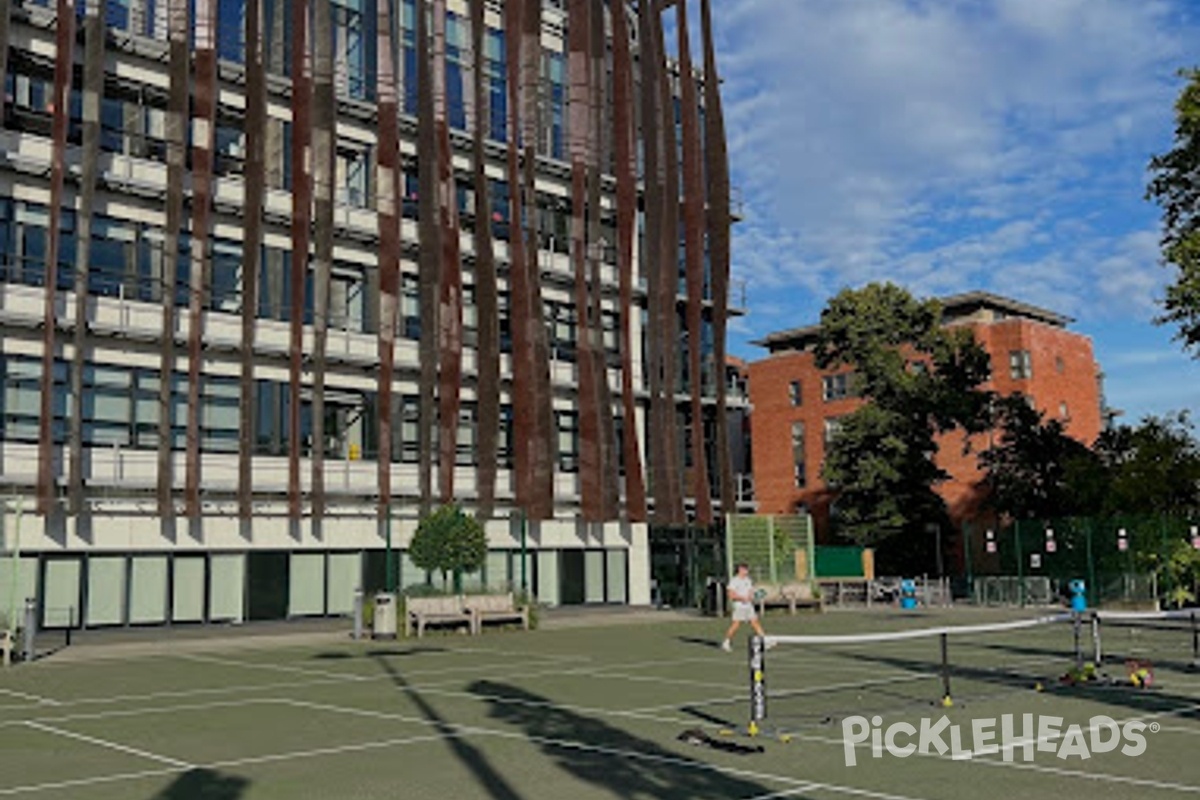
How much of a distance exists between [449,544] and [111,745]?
1990cm

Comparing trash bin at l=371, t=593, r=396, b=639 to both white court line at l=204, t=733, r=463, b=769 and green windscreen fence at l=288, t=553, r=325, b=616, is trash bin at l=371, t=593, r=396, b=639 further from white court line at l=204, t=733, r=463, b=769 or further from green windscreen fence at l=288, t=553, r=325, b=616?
white court line at l=204, t=733, r=463, b=769

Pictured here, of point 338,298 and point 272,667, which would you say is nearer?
point 272,667

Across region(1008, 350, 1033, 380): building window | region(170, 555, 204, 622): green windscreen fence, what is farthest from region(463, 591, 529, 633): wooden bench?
region(1008, 350, 1033, 380): building window

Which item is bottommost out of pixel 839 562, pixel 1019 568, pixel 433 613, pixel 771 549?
pixel 433 613

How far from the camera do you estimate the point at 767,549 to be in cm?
4094

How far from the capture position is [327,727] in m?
13.4

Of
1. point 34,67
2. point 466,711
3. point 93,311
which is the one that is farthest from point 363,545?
point 466,711

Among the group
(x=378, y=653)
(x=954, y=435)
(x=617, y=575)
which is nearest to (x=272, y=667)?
(x=378, y=653)

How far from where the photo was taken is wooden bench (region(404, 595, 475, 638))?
30297mm

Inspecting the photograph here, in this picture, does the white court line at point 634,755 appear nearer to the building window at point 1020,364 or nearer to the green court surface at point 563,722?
the green court surface at point 563,722

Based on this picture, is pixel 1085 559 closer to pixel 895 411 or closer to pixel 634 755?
pixel 895 411

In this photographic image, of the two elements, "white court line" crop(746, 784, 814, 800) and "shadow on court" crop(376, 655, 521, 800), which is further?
"shadow on court" crop(376, 655, 521, 800)

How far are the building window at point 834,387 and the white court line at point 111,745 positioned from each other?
227 ft

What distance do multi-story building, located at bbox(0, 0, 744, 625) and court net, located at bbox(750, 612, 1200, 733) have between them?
17542 mm
